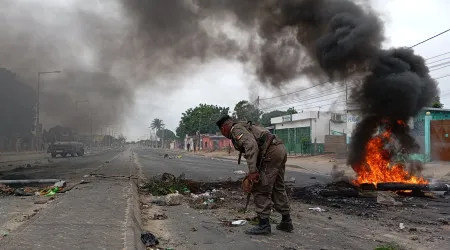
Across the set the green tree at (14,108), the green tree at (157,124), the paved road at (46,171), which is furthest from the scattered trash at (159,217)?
the green tree at (157,124)

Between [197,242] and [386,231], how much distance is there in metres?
2.34

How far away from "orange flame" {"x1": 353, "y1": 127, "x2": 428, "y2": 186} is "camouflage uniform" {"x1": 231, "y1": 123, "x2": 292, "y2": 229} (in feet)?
15.3

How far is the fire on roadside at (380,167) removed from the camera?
8.80 meters

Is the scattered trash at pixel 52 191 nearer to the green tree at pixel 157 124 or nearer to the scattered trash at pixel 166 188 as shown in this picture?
the scattered trash at pixel 166 188

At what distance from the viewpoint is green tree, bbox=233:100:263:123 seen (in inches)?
1347

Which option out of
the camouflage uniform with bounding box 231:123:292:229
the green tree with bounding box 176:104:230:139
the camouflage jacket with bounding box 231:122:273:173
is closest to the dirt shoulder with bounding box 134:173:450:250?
the camouflage uniform with bounding box 231:123:292:229

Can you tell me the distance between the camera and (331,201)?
23.2 feet

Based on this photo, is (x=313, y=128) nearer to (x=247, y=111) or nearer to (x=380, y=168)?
(x=247, y=111)

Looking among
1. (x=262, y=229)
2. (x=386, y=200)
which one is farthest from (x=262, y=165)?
(x=386, y=200)

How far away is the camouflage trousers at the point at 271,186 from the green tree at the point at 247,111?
2659 cm

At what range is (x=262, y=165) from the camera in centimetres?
450

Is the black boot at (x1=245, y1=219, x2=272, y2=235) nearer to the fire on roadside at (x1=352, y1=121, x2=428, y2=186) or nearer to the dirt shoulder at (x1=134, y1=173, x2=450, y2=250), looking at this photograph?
the dirt shoulder at (x1=134, y1=173, x2=450, y2=250)

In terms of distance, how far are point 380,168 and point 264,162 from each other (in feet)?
18.1

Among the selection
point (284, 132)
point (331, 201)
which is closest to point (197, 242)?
point (331, 201)
